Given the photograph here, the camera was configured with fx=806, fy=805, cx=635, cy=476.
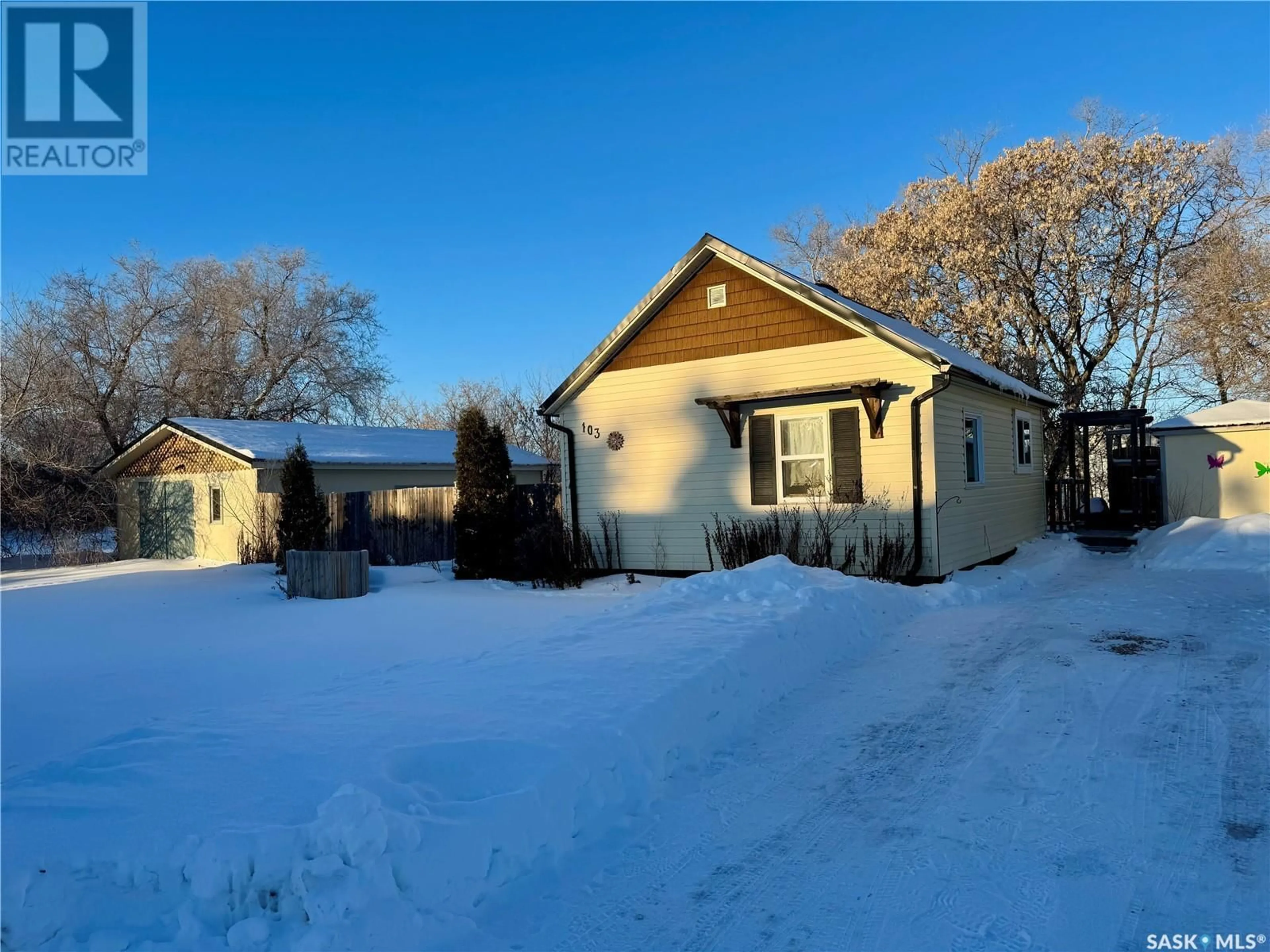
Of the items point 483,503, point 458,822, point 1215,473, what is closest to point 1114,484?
point 1215,473

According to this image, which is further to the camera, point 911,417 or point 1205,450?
point 1205,450

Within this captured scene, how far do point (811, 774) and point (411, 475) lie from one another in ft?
62.6

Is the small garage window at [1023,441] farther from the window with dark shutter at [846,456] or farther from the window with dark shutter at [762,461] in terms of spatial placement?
the window with dark shutter at [762,461]

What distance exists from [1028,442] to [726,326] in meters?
7.94

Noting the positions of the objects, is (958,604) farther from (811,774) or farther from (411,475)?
(411,475)

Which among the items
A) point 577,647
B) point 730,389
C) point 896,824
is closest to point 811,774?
point 896,824

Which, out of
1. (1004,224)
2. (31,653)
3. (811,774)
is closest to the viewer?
(811,774)

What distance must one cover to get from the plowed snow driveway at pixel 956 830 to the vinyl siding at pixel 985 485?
5482 mm

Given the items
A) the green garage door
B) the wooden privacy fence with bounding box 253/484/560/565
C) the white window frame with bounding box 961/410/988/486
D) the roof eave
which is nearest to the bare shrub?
the wooden privacy fence with bounding box 253/484/560/565

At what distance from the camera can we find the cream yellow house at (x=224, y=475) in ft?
63.7

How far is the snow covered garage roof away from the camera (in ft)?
65.1

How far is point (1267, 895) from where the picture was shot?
10.2 ft

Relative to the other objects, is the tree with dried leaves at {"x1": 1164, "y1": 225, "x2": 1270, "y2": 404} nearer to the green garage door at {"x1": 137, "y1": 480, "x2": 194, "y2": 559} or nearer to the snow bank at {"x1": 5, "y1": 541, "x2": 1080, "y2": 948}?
the snow bank at {"x1": 5, "y1": 541, "x2": 1080, "y2": 948}

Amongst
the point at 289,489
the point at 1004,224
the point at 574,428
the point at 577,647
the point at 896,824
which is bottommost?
the point at 896,824
